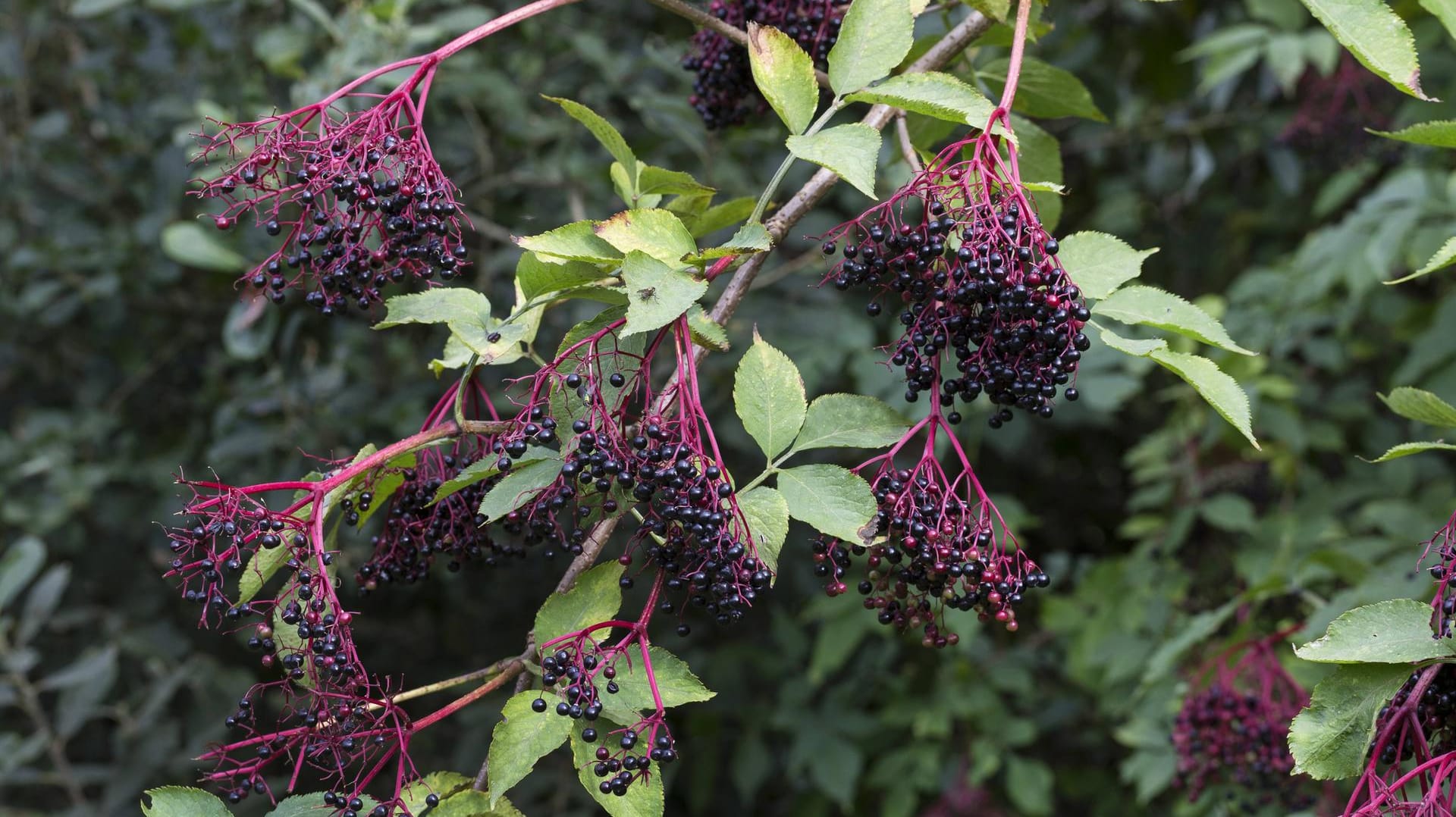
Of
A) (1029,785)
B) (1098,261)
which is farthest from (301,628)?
(1029,785)

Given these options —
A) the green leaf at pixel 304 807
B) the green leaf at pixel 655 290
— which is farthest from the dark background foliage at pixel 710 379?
the green leaf at pixel 304 807

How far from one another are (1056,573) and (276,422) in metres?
2.43

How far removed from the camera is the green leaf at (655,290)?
1.11m

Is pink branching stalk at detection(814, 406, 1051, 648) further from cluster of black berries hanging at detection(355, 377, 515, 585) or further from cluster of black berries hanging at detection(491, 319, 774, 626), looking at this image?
cluster of black berries hanging at detection(355, 377, 515, 585)

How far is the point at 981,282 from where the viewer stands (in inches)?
45.3

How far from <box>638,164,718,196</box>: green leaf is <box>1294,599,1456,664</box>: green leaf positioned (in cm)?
83

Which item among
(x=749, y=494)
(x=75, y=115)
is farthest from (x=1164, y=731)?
(x=75, y=115)

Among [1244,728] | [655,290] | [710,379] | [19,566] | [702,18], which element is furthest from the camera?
[710,379]

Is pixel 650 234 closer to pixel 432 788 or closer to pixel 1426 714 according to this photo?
pixel 432 788

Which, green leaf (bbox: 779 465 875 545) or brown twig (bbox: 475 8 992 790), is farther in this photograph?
brown twig (bbox: 475 8 992 790)

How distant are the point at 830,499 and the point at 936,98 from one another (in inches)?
16.5

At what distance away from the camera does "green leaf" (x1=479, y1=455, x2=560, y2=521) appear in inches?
47.4

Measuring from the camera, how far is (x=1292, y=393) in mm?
3303

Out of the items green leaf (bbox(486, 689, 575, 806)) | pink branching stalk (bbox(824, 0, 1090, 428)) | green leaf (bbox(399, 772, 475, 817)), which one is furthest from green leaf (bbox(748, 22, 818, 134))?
green leaf (bbox(399, 772, 475, 817))
